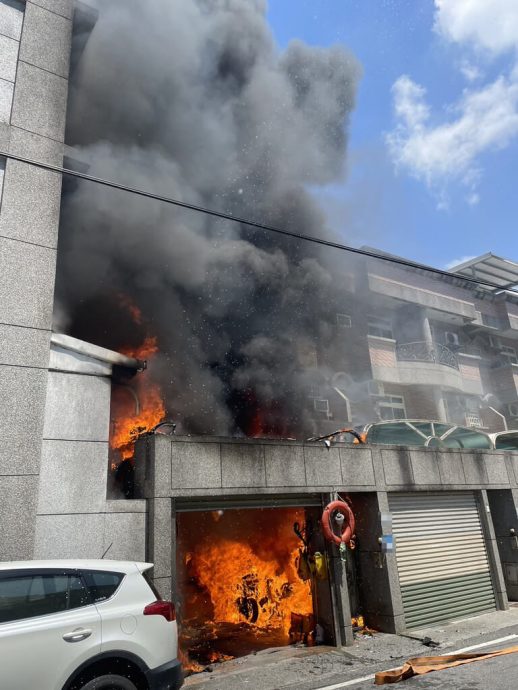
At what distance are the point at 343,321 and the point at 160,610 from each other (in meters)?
15.5

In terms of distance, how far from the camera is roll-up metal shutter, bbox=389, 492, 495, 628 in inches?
373

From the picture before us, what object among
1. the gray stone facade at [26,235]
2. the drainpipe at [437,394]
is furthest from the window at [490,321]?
the gray stone facade at [26,235]

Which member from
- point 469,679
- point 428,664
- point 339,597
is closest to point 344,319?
point 339,597

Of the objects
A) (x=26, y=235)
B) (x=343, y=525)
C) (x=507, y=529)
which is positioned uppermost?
(x=26, y=235)

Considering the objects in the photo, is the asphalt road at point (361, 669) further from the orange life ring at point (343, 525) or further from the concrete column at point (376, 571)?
the orange life ring at point (343, 525)

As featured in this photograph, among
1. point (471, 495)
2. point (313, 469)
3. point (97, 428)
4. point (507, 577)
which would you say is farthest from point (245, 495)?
point (507, 577)

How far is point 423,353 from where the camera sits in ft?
65.7

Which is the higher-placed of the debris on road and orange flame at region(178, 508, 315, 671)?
orange flame at region(178, 508, 315, 671)

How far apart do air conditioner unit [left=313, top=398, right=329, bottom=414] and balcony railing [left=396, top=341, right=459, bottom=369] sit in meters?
4.83

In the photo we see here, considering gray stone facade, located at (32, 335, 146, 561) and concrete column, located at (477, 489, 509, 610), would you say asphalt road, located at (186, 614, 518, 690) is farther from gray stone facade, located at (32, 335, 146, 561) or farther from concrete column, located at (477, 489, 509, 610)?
concrete column, located at (477, 489, 509, 610)

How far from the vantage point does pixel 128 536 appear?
6902 mm

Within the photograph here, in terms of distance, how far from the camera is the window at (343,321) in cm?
1888

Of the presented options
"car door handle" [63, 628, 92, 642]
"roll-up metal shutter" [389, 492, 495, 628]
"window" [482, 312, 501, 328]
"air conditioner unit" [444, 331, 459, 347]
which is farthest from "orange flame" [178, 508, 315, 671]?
"window" [482, 312, 501, 328]

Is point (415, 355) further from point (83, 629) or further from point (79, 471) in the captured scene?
point (83, 629)
